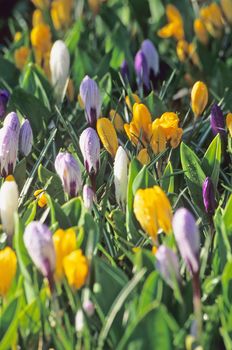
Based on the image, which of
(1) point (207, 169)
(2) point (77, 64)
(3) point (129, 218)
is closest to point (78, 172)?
(3) point (129, 218)

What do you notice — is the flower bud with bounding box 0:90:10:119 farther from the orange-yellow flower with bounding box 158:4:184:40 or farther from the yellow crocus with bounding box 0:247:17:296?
the orange-yellow flower with bounding box 158:4:184:40

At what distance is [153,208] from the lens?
5.53 ft

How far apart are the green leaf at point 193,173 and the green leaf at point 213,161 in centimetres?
2

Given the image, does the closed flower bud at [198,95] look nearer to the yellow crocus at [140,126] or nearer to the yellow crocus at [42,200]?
→ the yellow crocus at [140,126]

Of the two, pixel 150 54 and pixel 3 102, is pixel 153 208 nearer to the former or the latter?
pixel 3 102

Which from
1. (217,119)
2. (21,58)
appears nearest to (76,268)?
(217,119)

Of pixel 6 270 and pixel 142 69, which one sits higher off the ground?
pixel 142 69

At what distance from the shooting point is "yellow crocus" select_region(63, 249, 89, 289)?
1536 mm

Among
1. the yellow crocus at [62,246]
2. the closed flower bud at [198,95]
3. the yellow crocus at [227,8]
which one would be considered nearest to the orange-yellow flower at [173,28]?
the yellow crocus at [227,8]

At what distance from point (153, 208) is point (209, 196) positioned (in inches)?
12.6

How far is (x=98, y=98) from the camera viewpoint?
238 centimetres

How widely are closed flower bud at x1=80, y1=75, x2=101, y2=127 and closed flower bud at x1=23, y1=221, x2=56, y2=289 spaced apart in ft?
2.72

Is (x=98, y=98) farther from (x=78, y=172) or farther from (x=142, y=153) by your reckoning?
(x=78, y=172)

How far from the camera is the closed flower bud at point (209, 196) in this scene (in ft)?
6.47
